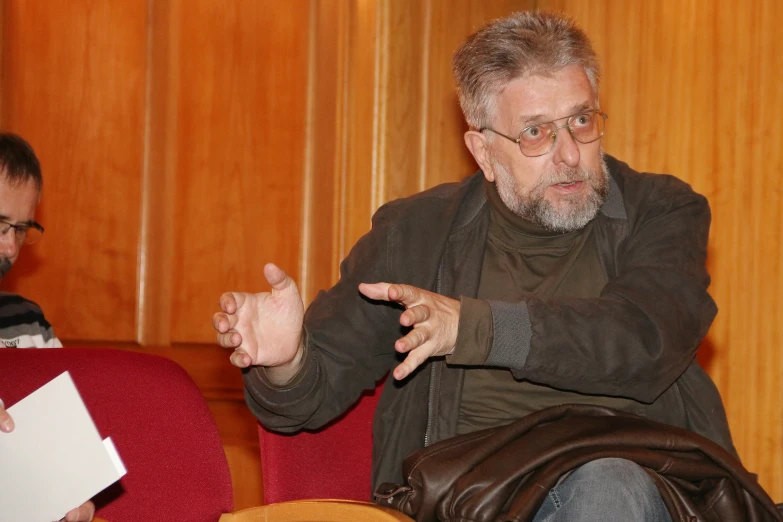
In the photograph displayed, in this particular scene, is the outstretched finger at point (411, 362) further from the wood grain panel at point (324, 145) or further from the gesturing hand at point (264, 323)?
the wood grain panel at point (324, 145)

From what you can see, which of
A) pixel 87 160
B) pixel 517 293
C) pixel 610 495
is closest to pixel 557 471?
pixel 610 495

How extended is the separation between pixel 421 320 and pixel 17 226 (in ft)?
4.75

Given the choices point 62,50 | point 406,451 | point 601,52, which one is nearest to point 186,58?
point 62,50

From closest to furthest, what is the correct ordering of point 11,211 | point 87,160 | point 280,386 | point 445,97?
point 280,386
point 11,211
point 445,97
point 87,160

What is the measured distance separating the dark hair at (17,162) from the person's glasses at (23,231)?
4.5 inches

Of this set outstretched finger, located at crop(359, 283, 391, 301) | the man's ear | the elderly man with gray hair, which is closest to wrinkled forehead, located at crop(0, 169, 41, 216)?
the elderly man with gray hair

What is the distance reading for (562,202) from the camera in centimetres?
213

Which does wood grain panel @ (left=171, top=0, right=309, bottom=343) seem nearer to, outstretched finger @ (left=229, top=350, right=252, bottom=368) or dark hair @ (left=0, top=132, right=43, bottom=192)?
dark hair @ (left=0, top=132, right=43, bottom=192)

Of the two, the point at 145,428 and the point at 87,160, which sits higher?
the point at 87,160

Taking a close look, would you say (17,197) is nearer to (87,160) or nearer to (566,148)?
(87,160)

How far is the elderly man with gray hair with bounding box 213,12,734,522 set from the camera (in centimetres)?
180

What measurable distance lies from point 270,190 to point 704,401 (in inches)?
81.9

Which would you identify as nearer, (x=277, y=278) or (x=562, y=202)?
(x=277, y=278)

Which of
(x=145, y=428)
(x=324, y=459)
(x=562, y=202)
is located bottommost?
(x=324, y=459)
